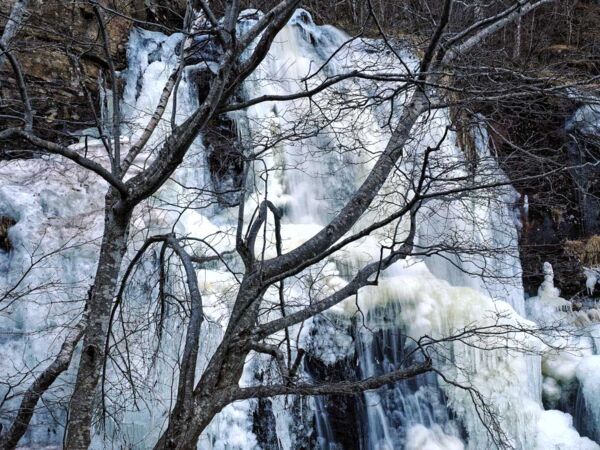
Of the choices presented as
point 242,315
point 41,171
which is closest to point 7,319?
point 41,171

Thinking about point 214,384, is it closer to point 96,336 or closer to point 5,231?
point 96,336

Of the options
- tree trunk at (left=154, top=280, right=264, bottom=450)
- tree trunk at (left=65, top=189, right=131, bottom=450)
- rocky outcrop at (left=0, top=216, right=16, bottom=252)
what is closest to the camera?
tree trunk at (left=154, top=280, right=264, bottom=450)

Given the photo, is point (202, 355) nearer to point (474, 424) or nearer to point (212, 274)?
point (212, 274)

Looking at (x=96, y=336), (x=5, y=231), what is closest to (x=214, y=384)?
(x=96, y=336)

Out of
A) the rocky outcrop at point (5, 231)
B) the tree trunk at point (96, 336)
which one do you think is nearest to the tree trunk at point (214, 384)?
the tree trunk at point (96, 336)

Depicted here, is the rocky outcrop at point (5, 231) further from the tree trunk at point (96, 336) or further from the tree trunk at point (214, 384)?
the tree trunk at point (214, 384)

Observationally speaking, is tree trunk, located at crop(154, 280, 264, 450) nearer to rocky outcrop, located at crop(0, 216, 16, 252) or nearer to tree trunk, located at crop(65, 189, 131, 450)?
tree trunk, located at crop(65, 189, 131, 450)

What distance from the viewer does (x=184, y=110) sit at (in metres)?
10.4

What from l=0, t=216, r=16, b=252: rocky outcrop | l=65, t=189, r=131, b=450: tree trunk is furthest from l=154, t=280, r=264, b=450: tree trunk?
l=0, t=216, r=16, b=252: rocky outcrop

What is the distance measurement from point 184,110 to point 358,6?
6722mm

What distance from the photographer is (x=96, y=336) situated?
2.81 meters

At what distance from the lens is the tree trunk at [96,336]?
8.89 feet

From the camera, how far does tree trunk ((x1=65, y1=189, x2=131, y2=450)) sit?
107 inches

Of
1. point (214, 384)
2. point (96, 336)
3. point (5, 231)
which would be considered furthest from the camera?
point (5, 231)
